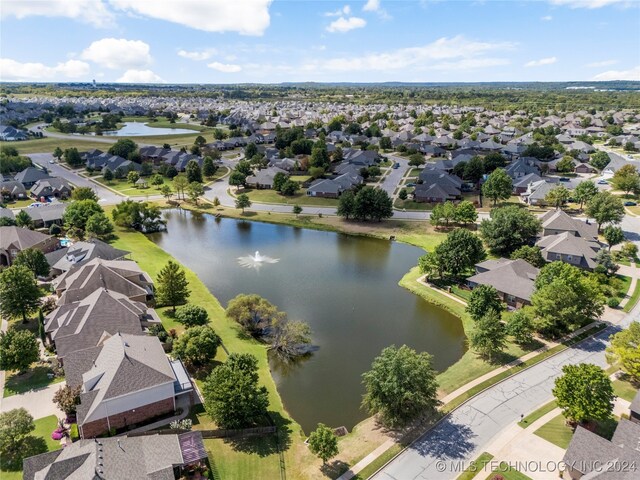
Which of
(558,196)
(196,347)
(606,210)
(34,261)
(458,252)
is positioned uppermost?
(606,210)

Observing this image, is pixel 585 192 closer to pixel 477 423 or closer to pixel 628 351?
pixel 628 351

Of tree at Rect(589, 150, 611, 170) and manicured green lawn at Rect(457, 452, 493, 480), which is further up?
tree at Rect(589, 150, 611, 170)

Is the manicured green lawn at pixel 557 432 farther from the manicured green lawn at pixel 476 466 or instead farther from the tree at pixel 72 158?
the tree at pixel 72 158

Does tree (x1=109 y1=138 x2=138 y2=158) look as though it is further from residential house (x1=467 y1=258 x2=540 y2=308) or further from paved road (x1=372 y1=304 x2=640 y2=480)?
paved road (x1=372 y1=304 x2=640 y2=480)

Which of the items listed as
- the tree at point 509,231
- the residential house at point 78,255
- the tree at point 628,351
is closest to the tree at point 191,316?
the residential house at point 78,255

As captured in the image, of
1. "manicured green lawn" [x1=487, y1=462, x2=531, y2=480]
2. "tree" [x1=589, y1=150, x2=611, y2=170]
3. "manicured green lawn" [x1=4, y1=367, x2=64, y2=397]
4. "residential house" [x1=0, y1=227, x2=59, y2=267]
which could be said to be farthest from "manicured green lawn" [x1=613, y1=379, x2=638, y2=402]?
"tree" [x1=589, y1=150, x2=611, y2=170]

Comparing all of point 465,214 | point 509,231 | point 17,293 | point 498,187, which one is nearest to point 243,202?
point 465,214

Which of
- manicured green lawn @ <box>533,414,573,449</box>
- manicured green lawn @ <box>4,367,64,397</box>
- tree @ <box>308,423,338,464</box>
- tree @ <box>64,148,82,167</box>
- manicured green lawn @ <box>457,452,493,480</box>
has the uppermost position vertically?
tree @ <box>64,148,82,167</box>
